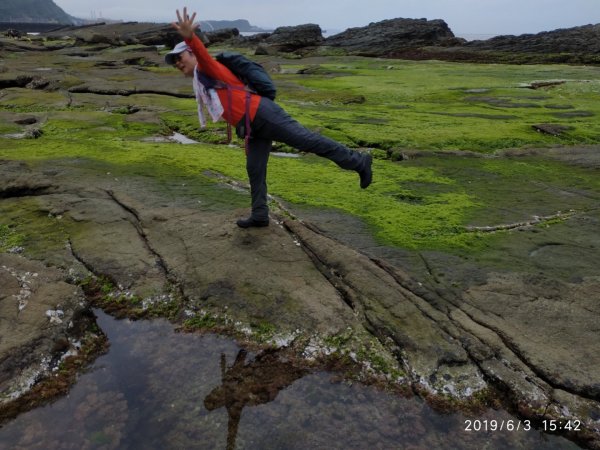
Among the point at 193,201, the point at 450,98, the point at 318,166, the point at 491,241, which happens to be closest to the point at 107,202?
the point at 193,201

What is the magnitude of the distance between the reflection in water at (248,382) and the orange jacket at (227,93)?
298 cm

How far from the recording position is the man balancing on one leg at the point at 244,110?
18.6ft

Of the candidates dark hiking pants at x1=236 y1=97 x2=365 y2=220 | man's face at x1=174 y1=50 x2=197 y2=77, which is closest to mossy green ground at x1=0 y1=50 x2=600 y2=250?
dark hiking pants at x1=236 y1=97 x2=365 y2=220

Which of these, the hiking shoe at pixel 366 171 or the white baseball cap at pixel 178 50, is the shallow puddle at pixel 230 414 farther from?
the white baseball cap at pixel 178 50

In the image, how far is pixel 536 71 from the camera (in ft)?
124

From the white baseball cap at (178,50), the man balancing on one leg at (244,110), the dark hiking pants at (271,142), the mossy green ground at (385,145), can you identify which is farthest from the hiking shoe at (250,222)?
the white baseball cap at (178,50)

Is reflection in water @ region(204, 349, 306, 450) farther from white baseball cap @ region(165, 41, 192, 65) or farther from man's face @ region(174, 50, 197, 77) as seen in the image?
white baseball cap @ region(165, 41, 192, 65)

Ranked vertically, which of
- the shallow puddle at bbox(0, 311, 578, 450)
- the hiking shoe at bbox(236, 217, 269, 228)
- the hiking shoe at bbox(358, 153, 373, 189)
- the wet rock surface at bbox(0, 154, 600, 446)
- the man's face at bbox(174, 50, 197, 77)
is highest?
the man's face at bbox(174, 50, 197, 77)

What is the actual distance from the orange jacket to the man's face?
0.57ft

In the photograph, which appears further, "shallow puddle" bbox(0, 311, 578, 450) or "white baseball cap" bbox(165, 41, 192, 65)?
"white baseball cap" bbox(165, 41, 192, 65)

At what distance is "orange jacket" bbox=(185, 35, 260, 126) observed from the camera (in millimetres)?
5656

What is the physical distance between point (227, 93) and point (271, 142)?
36.5 inches

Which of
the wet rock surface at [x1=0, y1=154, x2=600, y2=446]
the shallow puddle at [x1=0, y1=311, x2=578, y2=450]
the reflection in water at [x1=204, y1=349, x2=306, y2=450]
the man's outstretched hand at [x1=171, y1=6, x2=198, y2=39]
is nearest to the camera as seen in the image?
the shallow puddle at [x1=0, y1=311, x2=578, y2=450]

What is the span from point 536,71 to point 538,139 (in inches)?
1138
